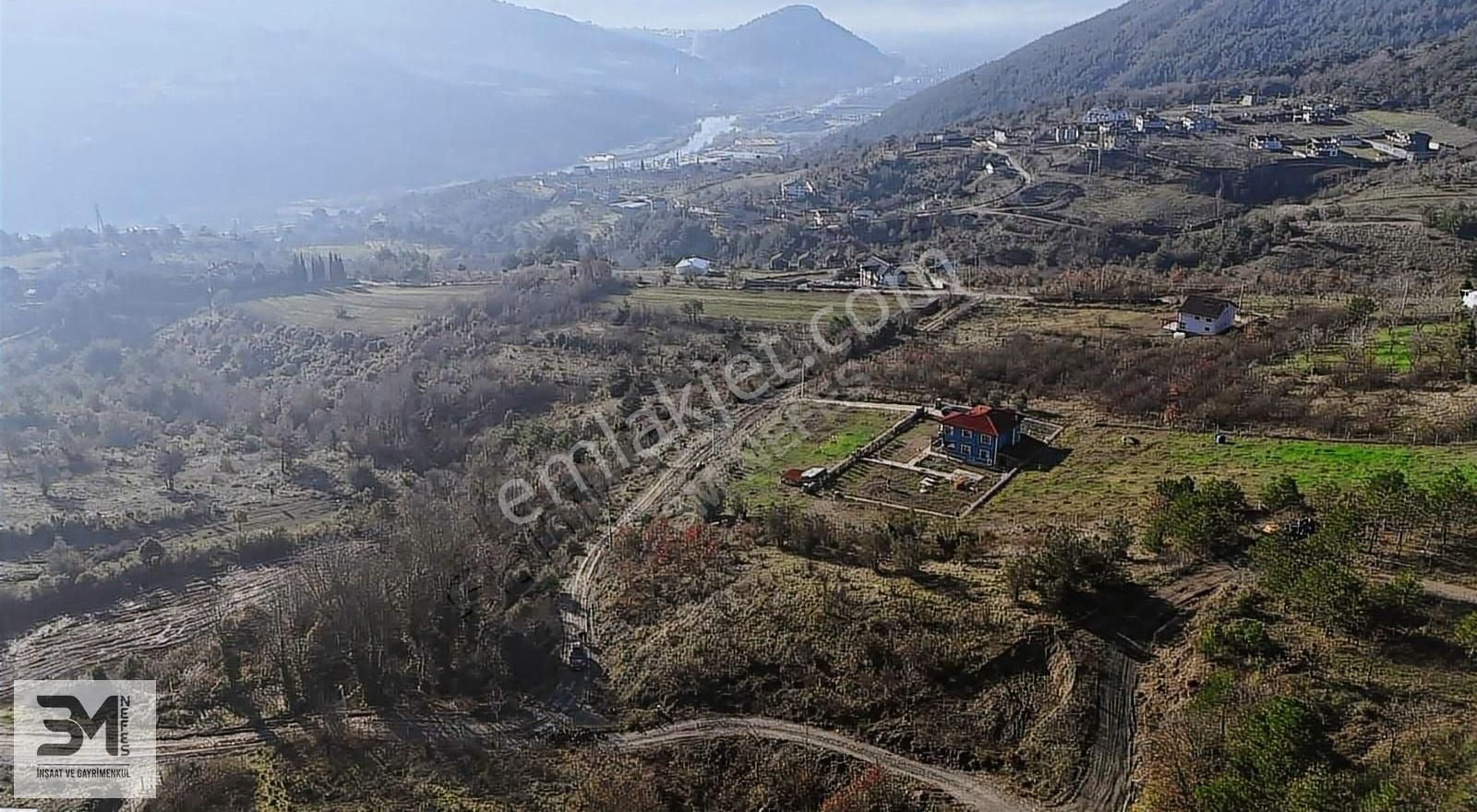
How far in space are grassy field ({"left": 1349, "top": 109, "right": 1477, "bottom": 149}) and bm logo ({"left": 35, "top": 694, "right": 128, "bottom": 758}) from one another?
3175 inches

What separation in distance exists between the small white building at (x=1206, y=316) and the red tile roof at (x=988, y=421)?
1118 cm

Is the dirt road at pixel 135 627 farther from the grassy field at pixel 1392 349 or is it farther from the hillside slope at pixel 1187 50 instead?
the hillside slope at pixel 1187 50

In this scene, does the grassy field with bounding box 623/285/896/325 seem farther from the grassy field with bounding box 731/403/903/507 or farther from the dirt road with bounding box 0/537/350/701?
the dirt road with bounding box 0/537/350/701

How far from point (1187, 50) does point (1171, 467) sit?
454 ft

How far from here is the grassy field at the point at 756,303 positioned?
44.2 meters

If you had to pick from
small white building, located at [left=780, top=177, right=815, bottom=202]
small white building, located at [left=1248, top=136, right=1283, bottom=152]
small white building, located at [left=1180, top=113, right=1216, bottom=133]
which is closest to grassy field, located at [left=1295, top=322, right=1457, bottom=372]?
small white building, located at [left=1248, top=136, right=1283, bottom=152]

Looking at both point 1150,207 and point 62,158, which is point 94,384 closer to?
point 1150,207

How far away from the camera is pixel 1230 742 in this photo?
1134 centimetres

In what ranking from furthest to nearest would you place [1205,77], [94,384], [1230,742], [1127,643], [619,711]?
[1205,77] → [94,384] → [619,711] → [1127,643] → [1230,742]

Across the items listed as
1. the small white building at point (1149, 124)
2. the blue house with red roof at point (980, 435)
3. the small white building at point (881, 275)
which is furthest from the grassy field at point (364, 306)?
the small white building at point (1149, 124)

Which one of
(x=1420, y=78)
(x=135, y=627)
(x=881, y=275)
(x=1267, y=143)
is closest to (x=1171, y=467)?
(x=135, y=627)

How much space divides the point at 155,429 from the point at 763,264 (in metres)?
38.0

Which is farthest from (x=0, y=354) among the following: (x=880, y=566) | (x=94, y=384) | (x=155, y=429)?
(x=880, y=566)

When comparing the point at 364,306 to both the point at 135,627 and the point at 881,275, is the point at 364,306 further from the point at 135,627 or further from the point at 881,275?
the point at 135,627
